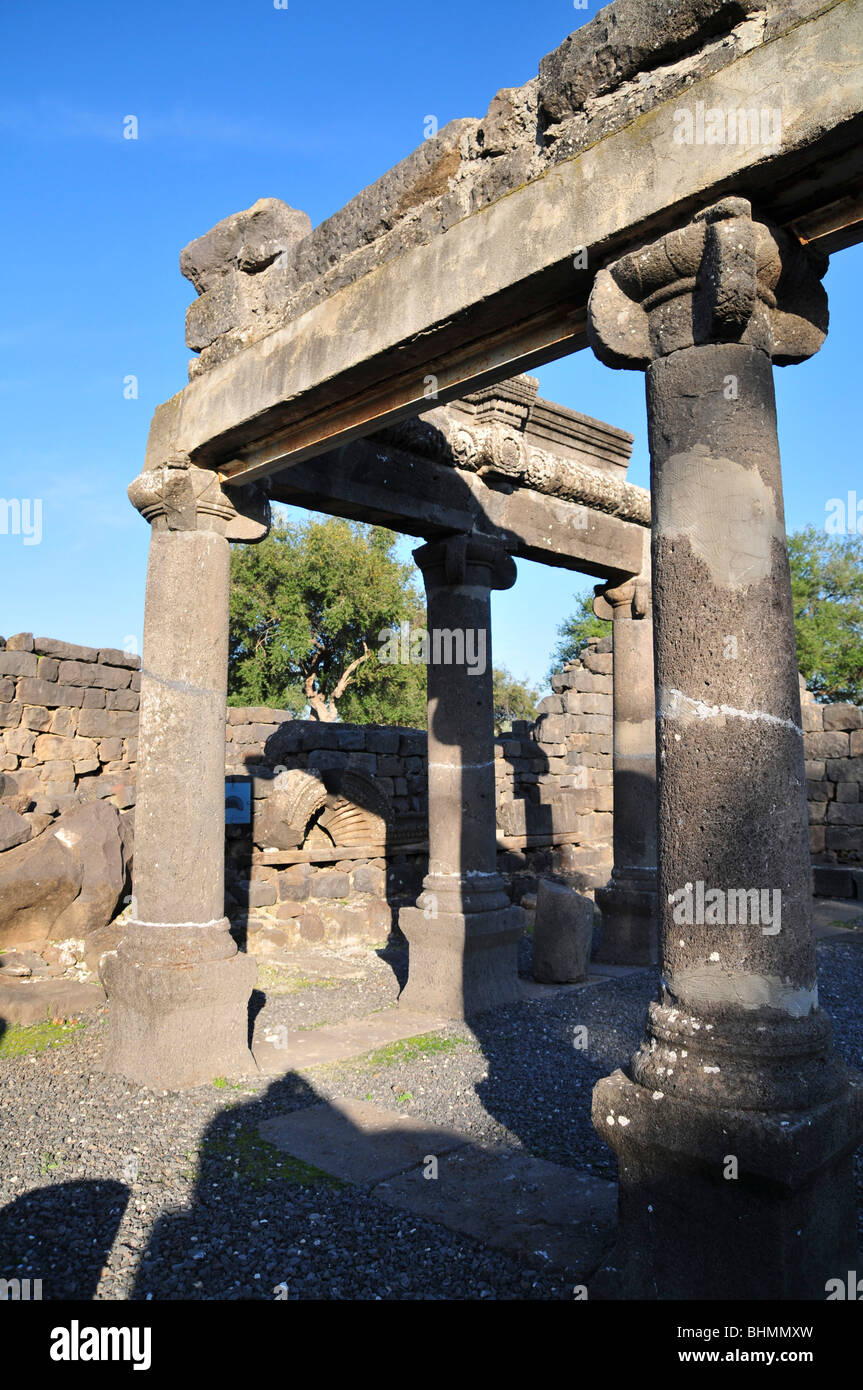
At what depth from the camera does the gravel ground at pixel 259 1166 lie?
3.00 metres

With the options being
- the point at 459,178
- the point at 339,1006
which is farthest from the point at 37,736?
the point at 459,178

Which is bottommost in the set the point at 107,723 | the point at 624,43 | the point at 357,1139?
the point at 357,1139

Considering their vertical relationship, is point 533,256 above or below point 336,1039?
above

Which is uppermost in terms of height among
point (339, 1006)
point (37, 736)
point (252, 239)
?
point (252, 239)

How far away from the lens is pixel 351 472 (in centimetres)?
611

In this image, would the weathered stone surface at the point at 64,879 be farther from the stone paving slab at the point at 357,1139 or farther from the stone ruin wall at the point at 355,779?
the stone paving slab at the point at 357,1139

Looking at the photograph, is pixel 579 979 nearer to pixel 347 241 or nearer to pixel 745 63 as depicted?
pixel 347 241

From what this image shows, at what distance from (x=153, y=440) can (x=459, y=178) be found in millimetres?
2527

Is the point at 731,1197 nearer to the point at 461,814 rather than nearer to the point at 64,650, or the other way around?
the point at 461,814

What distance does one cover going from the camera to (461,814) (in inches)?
261

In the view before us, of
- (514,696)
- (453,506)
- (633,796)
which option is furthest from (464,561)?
(514,696)

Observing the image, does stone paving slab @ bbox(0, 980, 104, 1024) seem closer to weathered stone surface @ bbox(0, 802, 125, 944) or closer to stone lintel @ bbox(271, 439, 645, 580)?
weathered stone surface @ bbox(0, 802, 125, 944)

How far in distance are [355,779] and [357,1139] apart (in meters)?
5.65

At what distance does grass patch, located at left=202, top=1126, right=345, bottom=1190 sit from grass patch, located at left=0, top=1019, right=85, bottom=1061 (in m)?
1.93
